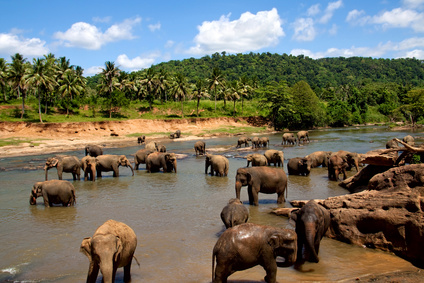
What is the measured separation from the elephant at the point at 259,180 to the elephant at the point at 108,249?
6.50m

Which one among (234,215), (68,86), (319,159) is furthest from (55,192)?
(68,86)

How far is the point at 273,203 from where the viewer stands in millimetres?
14258

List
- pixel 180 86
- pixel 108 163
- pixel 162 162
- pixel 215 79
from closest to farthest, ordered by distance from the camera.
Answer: pixel 108 163 < pixel 162 162 < pixel 180 86 < pixel 215 79

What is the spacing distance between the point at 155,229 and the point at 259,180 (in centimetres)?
418

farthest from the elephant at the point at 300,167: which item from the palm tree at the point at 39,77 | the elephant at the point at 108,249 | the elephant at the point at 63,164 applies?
the palm tree at the point at 39,77

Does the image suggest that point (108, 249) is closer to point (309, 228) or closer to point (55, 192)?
point (309, 228)

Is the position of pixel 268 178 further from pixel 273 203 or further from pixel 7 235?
pixel 7 235

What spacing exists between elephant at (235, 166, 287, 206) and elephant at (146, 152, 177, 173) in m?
10.6

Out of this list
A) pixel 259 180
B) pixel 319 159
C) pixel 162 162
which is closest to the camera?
pixel 259 180

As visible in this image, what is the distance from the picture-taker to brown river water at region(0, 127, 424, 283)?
26.6 ft

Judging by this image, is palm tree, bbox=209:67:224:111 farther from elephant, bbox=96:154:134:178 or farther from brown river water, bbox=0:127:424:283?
brown river water, bbox=0:127:424:283

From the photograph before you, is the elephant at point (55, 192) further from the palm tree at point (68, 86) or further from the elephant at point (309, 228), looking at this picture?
the palm tree at point (68, 86)

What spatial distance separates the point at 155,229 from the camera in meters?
11.6

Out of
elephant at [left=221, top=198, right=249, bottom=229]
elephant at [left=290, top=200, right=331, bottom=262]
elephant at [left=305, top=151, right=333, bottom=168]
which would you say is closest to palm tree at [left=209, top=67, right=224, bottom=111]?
elephant at [left=305, top=151, right=333, bottom=168]
